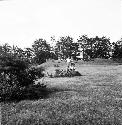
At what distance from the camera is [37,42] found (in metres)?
113

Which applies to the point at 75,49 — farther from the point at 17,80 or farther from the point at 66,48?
the point at 17,80

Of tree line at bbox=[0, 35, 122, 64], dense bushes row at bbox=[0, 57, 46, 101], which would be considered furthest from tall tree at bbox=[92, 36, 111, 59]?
dense bushes row at bbox=[0, 57, 46, 101]

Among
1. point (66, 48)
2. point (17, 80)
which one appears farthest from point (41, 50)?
point (17, 80)

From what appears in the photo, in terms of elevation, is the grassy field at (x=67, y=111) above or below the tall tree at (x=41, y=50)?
below

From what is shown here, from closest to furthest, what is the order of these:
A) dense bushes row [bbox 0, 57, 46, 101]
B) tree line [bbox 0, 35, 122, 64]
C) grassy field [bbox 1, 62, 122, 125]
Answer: grassy field [bbox 1, 62, 122, 125]
dense bushes row [bbox 0, 57, 46, 101]
tree line [bbox 0, 35, 122, 64]

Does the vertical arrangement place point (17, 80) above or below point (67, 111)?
above

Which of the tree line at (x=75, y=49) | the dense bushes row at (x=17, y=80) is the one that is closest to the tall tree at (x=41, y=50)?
the tree line at (x=75, y=49)

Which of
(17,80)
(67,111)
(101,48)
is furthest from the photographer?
(101,48)

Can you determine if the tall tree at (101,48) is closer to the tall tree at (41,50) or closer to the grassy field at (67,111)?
the tall tree at (41,50)

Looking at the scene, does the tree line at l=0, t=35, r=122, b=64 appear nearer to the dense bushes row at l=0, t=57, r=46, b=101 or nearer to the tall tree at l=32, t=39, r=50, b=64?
the tall tree at l=32, t=39, r=50, b=64

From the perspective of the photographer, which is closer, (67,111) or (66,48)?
(67,111)

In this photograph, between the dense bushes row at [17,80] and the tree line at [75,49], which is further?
the tree line at [75,49]

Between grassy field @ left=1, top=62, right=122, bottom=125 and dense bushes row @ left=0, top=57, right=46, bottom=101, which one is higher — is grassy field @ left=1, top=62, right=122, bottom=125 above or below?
below

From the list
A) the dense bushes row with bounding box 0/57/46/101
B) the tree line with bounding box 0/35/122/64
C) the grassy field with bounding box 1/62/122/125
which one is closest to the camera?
the grassy field with bounding box 1/62/122/125
